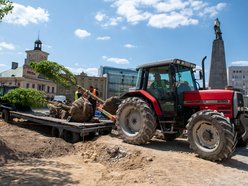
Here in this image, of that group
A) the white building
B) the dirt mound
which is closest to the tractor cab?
the dirt mound

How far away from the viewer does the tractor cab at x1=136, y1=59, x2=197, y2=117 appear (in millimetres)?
8500

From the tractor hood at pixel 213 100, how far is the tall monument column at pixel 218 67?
1104 cm

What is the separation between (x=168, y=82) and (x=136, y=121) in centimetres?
159

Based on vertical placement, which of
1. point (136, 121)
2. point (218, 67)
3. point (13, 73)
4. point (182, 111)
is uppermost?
point (13, 73)

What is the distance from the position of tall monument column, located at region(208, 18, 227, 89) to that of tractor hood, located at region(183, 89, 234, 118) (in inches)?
435

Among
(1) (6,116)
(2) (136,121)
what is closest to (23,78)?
(1) (6,116)

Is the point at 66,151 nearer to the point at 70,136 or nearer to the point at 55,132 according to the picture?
the point at 70,136

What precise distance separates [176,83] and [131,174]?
325cm

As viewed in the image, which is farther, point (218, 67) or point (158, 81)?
point (218, 67)

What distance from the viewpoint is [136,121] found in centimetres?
914

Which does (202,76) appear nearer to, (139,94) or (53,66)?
(139,94)

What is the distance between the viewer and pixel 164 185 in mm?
5598

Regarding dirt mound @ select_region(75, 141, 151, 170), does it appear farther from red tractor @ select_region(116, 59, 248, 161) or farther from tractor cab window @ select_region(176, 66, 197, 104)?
tractor cab window @ select_region(176, 66, 197, 104)

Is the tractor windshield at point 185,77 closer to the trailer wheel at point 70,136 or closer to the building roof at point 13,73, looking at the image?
the trailer wheel at point 70,136
